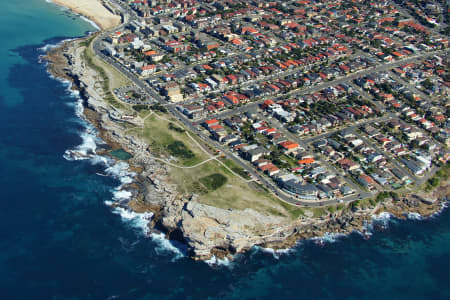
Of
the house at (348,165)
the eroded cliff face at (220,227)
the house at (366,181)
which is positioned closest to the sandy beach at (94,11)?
the eroded cliff face at (220,227)

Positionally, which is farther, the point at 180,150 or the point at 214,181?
the point at 180,150

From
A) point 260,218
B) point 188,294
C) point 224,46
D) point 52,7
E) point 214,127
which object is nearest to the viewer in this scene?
point 188,294

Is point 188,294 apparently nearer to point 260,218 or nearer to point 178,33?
point 260,218

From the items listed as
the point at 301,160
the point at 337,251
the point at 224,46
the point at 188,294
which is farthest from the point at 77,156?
the point at 224,46

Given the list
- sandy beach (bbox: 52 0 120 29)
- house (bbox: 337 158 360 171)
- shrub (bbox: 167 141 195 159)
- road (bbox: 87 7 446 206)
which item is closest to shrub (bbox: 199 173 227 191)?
road (bbox: 87 7 446 206)

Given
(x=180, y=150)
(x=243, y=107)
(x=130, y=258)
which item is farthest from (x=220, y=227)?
(x=243, y=107)

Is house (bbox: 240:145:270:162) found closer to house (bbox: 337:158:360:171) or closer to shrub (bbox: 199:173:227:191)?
shrub (bbox: 199:173:227:191)

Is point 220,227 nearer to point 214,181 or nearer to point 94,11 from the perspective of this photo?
point 214,181
